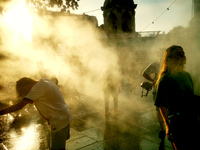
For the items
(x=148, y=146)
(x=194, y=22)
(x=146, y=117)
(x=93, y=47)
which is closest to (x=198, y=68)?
(x=194, y=22)

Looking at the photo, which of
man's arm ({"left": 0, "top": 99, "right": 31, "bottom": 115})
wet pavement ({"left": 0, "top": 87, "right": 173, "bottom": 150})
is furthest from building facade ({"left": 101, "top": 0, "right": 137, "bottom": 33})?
man's arm ({"left": 0, "top": 99, "right": 31, "bottom": 115})

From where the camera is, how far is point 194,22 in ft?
30.7

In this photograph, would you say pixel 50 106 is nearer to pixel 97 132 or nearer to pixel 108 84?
pixel 97 132

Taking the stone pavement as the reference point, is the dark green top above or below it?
above

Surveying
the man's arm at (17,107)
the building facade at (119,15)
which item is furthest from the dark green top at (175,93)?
the building facade at (119,15)

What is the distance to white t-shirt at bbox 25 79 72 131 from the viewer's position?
224 cm

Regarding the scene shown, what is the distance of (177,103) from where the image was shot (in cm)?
190

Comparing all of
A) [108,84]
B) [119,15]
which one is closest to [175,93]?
[108,84]

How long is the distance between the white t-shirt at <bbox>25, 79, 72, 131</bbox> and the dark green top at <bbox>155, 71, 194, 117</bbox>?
1248mm

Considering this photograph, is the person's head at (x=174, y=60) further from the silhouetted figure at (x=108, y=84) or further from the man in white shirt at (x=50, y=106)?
the silhouetted figure at (x=108, y=84)

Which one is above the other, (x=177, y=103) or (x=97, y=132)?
(x=177, y=103)

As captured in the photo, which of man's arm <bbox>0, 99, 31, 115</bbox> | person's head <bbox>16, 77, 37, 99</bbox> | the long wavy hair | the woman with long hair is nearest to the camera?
the woman with long hair

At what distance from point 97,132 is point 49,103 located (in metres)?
2.43

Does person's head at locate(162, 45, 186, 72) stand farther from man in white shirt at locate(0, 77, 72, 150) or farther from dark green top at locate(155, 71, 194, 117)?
man in white shirt at locate(0, 77, 72, 150)
